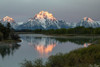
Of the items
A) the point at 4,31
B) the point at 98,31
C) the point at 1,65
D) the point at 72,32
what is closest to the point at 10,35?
the point at 4,31

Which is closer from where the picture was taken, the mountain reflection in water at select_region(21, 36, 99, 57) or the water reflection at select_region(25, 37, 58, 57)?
the water reflection at select_region(25, 37, 58, 57)

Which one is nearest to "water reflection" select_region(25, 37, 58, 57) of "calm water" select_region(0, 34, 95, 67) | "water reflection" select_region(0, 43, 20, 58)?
"calm water" select_region(0, 34, 95, 67)

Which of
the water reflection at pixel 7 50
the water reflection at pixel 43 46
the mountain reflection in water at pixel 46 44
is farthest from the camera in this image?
the mountain reflection in water at pixel 46 44

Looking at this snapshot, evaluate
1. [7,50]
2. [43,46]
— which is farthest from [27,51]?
[43,46]

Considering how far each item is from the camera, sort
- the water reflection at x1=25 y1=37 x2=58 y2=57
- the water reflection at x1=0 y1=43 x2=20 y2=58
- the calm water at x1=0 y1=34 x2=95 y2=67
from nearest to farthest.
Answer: the calm water at x1=0 y1=34 x2=95 y2=67 → the water reflection at x1=0 y1=43 x2=20 y2=58 → the water reflection at x1=25 y1=37 x2=58 y2=57

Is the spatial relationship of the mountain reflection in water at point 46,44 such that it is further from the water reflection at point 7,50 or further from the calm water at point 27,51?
the water reflection at point 7,50

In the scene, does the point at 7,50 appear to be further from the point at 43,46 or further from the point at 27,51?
the point at 43,46

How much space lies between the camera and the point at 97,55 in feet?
64.4

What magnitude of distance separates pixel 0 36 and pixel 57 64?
167 ft

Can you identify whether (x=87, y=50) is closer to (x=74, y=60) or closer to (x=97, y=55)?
(x=97, y=55)

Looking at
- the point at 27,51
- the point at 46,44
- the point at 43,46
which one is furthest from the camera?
the point at 46,44

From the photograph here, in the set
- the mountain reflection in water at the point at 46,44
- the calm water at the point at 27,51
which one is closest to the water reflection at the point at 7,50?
the calm water at the point at 27,51

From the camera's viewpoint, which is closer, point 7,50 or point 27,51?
point 27,51

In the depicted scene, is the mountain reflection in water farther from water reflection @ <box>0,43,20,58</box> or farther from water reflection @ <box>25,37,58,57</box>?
water reflection @ <box>0,43,20,58</box>
